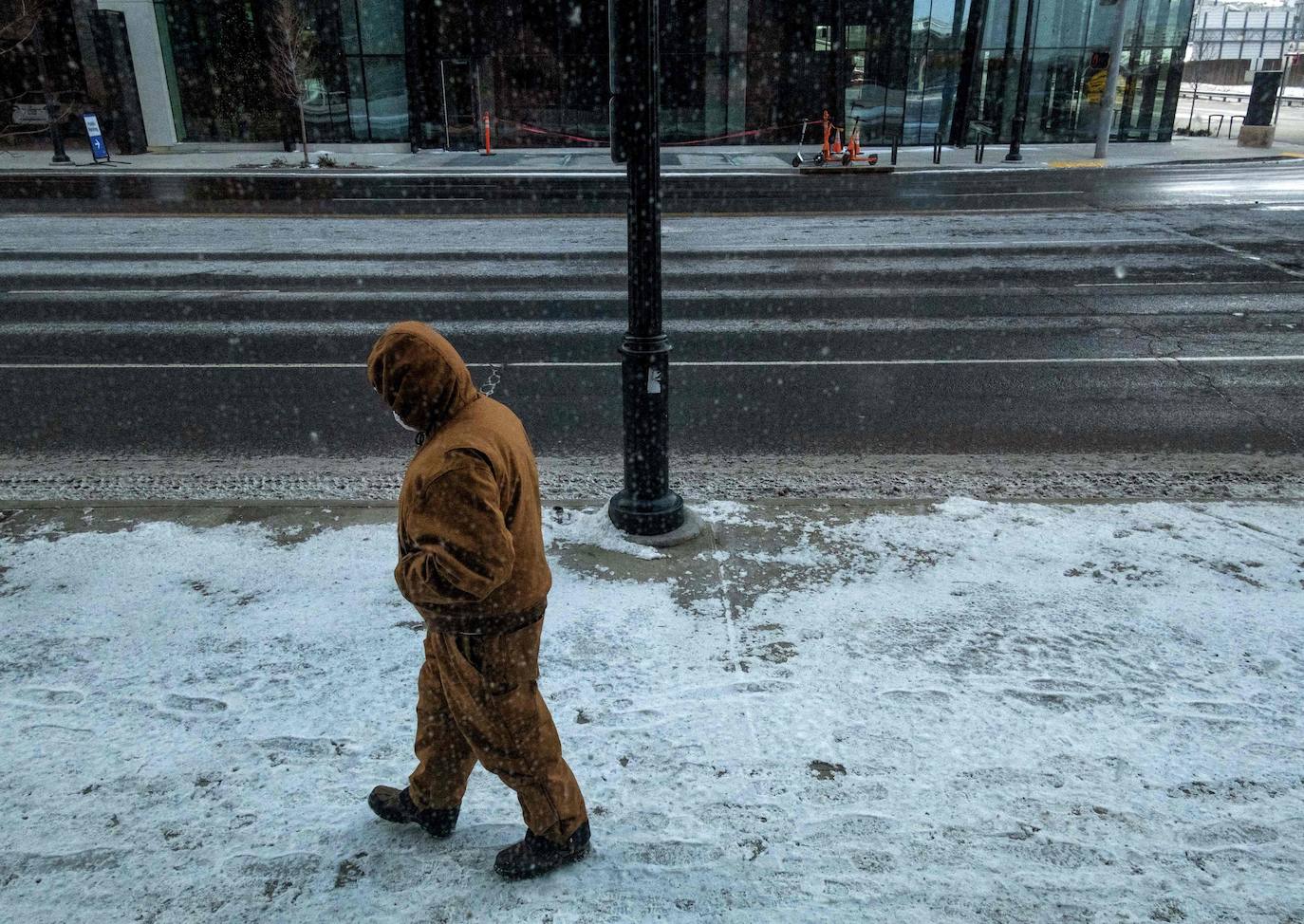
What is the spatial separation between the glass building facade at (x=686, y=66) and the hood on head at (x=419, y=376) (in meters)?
30.5

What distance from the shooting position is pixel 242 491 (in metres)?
6.20

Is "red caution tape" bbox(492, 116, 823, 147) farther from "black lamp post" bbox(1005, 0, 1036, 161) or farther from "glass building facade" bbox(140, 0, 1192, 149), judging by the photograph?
"black lamp post" bbox(1005, 0, 1036, 161)

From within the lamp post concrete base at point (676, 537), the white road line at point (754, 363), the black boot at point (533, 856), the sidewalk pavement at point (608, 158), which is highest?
the sidewalk pavement at point (608, 158)

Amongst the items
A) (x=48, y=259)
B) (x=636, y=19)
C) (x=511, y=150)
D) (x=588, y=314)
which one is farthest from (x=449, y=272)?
(x=511, y=150)

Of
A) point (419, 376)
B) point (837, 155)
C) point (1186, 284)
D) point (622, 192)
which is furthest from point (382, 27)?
point (419, 376)

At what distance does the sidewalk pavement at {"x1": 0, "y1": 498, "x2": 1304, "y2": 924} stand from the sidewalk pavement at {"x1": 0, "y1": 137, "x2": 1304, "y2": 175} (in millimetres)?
21853

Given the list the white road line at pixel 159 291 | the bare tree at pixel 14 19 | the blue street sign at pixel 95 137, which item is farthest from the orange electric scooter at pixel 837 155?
the bare tree at pixel 14 19

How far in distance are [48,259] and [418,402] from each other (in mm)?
14344

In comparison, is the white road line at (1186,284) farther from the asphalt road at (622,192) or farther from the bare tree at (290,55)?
the bare tree at (290,55)

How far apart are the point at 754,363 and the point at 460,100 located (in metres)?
25.8

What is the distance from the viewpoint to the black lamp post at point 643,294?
4.58 meters

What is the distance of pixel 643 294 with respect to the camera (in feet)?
16.2

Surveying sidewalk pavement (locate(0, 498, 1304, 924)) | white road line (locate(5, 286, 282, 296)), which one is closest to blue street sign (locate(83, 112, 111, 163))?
white road line (locate(5, 286, 282, 296))

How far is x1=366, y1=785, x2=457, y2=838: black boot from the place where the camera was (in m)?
3.12
